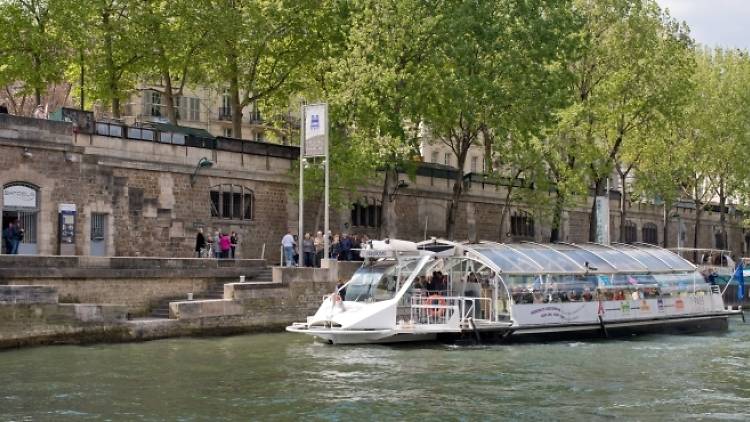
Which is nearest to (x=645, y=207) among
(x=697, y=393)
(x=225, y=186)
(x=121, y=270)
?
(x=225, y=186)

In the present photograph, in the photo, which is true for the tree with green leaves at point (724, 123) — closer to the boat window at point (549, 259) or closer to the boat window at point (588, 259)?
the boat window at point (588, 259)

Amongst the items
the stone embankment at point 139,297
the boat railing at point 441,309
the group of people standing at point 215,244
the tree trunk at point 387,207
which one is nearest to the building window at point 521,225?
the tree trunk at point 387,207

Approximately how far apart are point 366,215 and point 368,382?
92.2 ft

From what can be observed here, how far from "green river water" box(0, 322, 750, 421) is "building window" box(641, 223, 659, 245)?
140ft

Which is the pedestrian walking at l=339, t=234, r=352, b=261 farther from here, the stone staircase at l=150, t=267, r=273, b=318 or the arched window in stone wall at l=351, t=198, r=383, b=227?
the arched window in stone wall at l=351, t=198, r=383, b=227

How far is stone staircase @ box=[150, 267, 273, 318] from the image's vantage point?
112ft

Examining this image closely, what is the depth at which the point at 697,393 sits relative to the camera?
22.5 meters

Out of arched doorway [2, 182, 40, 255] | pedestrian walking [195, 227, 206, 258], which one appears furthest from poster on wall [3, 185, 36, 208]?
pedestrian walking [195, 227, 206, 258]

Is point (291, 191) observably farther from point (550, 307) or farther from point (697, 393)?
point (697, 393)

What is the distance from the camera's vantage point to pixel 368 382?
23438 millimetres

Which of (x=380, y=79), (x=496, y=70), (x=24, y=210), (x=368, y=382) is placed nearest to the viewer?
(x=368, y=382)

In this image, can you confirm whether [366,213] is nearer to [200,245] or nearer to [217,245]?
[217,245]

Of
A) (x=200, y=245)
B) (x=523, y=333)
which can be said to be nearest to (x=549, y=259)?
(x=523, y=333)

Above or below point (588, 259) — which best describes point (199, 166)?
above
